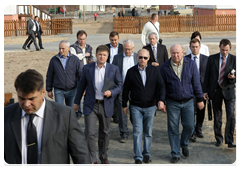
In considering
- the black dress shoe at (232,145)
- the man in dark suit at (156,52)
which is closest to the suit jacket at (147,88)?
the black dress shoe at (232,145)

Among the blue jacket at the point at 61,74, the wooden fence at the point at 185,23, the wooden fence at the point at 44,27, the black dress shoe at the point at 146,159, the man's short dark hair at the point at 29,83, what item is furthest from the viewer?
the wooden fence at the point at 185,23

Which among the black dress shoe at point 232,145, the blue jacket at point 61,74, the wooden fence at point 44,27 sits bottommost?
the black dress shoe at point 232,145

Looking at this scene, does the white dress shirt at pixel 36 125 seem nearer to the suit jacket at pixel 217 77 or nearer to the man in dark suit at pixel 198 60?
the suit jacket at pixel 217 77

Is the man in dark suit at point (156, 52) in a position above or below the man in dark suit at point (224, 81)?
above

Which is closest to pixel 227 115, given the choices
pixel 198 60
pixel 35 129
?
pixel 198 60

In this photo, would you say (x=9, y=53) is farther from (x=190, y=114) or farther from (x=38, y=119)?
(x=38, y=119)

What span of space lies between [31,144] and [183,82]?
150 inches

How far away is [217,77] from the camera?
7168mm

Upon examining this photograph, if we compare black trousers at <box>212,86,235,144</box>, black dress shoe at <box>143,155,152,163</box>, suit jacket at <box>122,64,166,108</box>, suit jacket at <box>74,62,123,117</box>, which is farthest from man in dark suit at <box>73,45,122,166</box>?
black trousers at <box>212,86,235,144</box>

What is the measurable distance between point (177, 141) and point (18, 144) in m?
3.96

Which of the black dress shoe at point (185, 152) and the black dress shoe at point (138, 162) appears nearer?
the black dress shoe at point (138, 162)

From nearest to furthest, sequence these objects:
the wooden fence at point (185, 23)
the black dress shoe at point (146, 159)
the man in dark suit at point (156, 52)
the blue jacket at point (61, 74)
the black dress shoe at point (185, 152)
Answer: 1. the black dress shoe at point (146, 159)
2. the black dress shoe at point (185, 152)
3. the blue jacket at point (61, 74)
4. the man in dark suit at point (156, 52)
5. the wooden fence at point (185, 23)

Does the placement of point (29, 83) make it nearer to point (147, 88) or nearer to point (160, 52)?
point (147, 88)

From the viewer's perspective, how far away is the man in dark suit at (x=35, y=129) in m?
3.11
